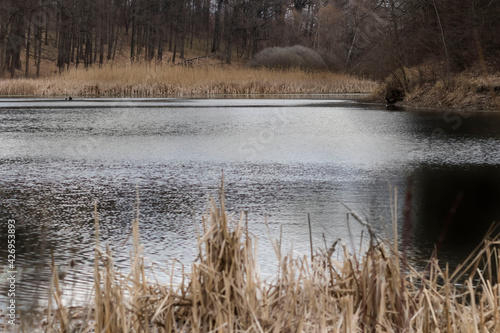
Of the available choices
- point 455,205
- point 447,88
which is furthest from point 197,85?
point 455,205

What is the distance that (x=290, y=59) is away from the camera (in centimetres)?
4978

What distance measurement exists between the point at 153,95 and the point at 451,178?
25.5 meters

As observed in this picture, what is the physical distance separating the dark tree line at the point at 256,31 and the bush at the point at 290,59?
205cm

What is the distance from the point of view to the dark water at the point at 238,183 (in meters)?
5.36

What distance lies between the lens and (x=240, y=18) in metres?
76.6

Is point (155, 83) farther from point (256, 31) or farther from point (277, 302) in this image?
point (256, 31)

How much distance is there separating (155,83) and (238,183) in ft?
83.2

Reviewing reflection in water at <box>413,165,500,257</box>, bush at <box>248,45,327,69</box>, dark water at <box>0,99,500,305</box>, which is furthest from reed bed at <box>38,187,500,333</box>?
bush at <box>248,45,327,69</box>

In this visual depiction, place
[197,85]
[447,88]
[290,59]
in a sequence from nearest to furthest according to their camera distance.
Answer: [447,88]
[197,85]
[290,59]

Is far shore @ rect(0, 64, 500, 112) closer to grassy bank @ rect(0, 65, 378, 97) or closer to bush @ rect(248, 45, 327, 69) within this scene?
grassy bank @ rect(0, 65, 378, 97)

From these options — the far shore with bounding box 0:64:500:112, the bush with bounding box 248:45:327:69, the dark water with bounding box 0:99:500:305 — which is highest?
the bush with bounding box 248:45:327:69

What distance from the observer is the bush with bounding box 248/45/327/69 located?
49.2 meters

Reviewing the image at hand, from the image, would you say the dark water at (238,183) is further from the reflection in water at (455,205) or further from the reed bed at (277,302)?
the reed bed at (277,302)

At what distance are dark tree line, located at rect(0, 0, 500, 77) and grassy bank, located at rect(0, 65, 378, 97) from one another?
3.86 meters
